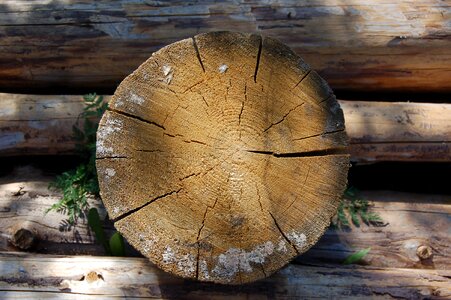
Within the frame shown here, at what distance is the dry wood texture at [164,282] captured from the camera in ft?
8.82

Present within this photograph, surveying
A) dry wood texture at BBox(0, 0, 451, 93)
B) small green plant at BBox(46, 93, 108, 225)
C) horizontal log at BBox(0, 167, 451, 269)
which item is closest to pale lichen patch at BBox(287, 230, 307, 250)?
horizontal log at BBox(0, 167, 451, 269)

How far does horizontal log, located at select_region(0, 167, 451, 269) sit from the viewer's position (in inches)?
119

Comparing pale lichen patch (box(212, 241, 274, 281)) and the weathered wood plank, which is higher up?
pale lichen patch (box(212, 241, 274, 281))

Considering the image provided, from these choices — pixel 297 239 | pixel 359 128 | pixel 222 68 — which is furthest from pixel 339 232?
pixel 222 68

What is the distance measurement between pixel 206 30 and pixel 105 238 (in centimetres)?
148

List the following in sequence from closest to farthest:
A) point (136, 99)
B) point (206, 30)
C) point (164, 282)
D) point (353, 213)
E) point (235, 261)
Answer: point (235, 261) → point (136, 99) → point (164, 282) → point (353, 213) → point (206, 30)

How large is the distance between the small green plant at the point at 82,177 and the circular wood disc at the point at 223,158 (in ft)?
2.68

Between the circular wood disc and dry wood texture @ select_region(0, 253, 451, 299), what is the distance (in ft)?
1.79

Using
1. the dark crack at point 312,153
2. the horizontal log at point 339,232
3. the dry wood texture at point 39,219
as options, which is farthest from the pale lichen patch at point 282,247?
the dry wood texture at point 39,219

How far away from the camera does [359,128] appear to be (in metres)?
3.29

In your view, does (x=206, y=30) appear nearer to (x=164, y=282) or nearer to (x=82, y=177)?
(x=82, y=177)

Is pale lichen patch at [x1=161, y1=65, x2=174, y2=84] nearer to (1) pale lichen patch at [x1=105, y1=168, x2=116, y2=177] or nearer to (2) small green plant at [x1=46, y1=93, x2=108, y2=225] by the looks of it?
(1) pale lichen patch at [x1=105, y1=168, x2=116, y2=177]

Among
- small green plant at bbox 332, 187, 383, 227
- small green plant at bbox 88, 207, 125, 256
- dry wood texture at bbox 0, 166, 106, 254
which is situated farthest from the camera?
small green plant at bbox 332, 187, 383, 227

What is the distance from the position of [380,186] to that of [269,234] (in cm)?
161
